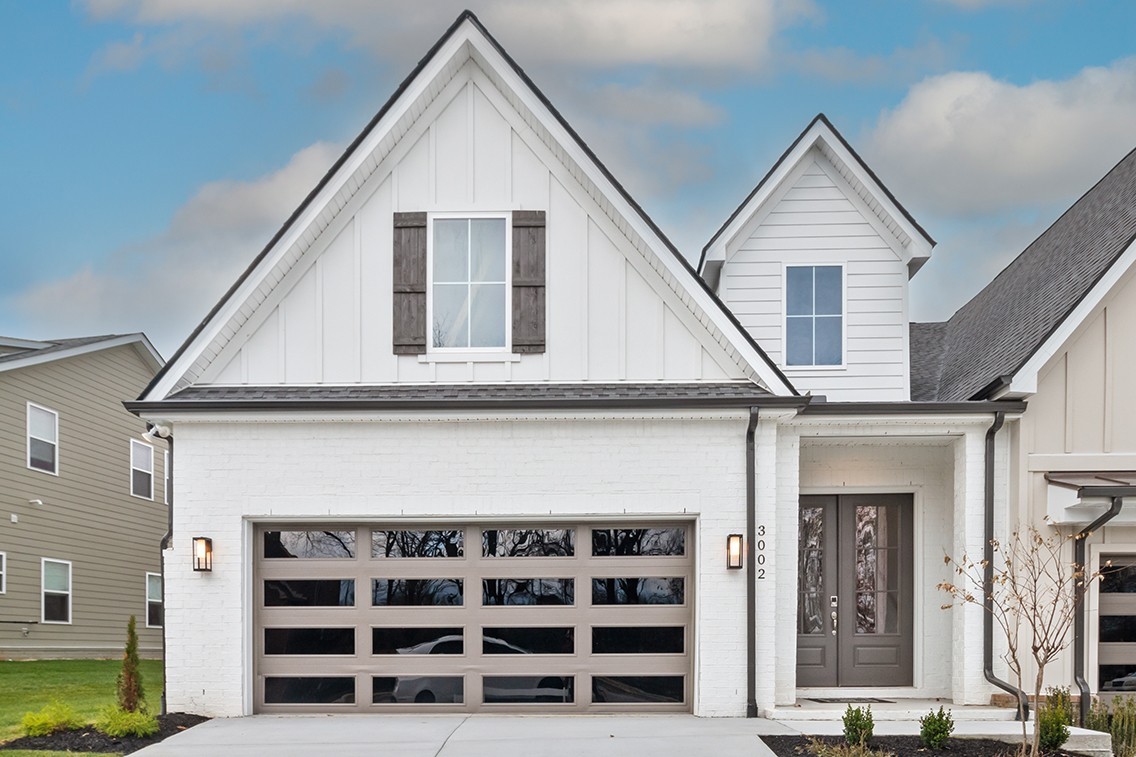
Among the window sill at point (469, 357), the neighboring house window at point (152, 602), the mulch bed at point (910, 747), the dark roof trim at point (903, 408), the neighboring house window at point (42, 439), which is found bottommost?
the neighboring house window at point (152, 602)

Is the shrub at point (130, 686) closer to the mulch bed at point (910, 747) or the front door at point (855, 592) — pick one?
the mulch bed at point (910, 747)

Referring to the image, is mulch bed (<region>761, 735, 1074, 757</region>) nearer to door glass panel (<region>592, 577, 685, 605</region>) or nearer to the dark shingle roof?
door glass panel (<region>592, 577, 685, 605</region>)

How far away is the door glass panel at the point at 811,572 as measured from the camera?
12070mm

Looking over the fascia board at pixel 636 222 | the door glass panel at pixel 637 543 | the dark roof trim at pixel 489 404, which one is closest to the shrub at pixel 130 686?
the dark roof trim at pixel 489 404

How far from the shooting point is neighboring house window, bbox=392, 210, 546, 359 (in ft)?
35.8

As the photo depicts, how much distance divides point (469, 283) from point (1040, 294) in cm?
719

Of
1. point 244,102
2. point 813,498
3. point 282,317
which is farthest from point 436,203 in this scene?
point 244,102

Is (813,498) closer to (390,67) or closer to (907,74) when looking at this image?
(907,74)

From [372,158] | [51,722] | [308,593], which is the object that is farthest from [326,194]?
[51,722]

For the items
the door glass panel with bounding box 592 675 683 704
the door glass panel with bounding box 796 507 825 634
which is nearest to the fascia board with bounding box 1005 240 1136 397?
the door glass panel with bounding box 796 507 825 634

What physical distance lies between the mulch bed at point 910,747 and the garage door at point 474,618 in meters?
1.81

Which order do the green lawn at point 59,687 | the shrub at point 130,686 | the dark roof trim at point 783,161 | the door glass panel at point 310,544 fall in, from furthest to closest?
the dark roof trim at point 783,161 → the green lawn at point 59,687 → the door glass panel at point 310,544 → the shrub at point 130,686

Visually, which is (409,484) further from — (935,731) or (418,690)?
(935,731)

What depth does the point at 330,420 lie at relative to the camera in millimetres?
10586
